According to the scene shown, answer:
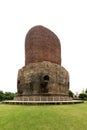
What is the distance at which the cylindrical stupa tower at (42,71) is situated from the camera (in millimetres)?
18859

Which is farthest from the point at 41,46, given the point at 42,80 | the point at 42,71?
the point at 42,80

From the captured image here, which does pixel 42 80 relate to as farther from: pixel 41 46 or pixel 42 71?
pixel 41 46

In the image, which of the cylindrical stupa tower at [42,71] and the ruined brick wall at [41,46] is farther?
the ruined brick wall at [41,46]

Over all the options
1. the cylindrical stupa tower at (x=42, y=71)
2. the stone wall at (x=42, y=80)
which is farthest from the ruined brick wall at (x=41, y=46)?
the stone wall at (x=42, y=80)

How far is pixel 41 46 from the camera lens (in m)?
21.6

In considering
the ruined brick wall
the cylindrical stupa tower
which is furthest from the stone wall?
the ruined brick wall

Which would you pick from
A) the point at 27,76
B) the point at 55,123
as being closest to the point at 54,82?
the point at 27,76

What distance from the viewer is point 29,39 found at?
2275 cm

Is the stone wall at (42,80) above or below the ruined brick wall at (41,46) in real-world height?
below

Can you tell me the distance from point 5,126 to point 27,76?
43.4ft

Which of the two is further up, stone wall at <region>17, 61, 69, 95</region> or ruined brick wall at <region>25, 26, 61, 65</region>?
ruined brick wall at <region>25, 26, 61, 65</region>

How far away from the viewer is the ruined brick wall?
21.3 metres

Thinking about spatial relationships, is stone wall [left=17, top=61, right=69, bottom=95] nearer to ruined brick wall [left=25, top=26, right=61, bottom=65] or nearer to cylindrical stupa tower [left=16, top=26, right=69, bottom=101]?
cylindrical stupa tower [left=16, top=26, right=69, bottom=101]

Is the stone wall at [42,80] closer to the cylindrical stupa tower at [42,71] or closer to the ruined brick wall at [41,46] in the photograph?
the cylindrical stupa tower at [42,71]
